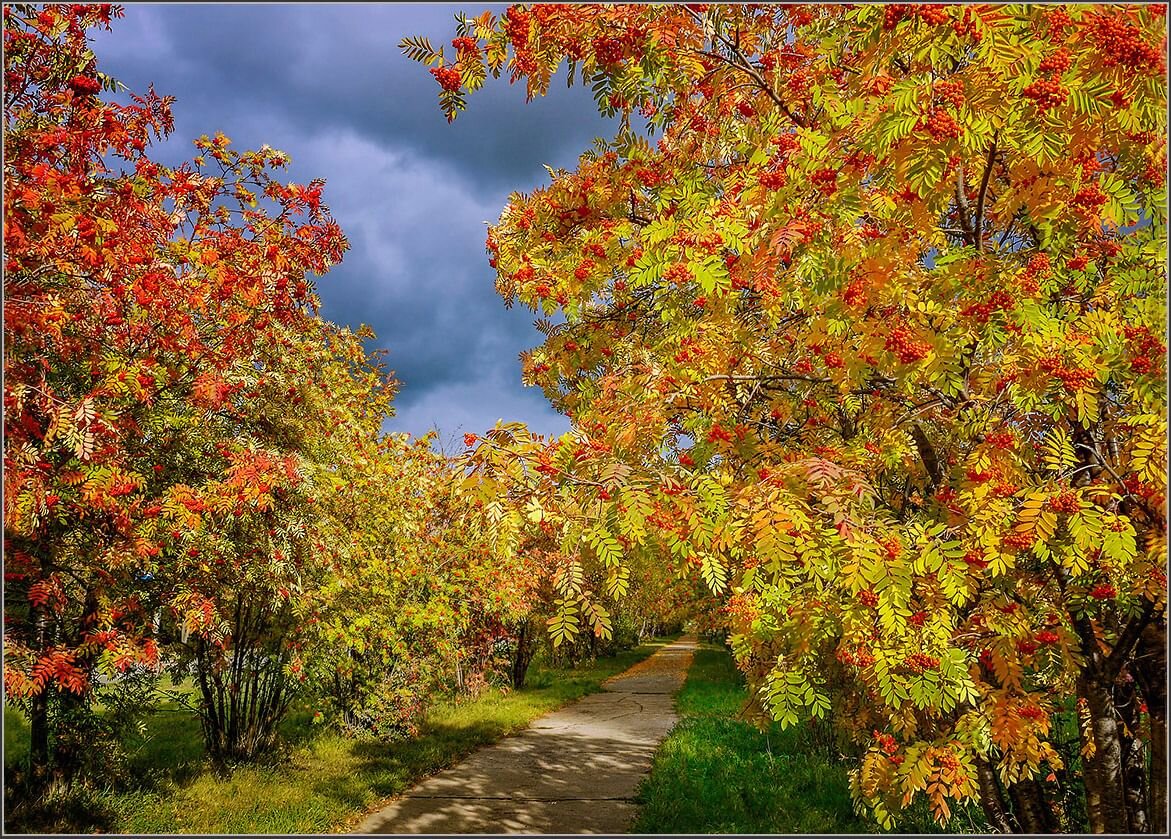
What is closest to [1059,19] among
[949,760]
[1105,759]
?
[949,760]

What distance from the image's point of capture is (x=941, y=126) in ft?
9.48

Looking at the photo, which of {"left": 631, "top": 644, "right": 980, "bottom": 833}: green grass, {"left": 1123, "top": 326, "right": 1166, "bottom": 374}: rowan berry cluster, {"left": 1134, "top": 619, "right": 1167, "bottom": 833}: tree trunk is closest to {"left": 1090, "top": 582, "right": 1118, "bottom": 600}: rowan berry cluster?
{"left": 1134, "top": 619, "right": 1167, "bottom": 833}: tree trunk

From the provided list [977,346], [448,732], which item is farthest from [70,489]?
[448,732]

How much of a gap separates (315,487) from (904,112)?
239 inches

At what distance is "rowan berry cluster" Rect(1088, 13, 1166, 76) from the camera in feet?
8.63

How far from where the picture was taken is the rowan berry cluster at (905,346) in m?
3.17

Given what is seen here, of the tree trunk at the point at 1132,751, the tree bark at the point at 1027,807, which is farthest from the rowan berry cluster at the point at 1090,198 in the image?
the tree bark at the point at 1027,807

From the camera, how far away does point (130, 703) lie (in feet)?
21.3

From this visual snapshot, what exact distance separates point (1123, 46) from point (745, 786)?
7578 millimetres

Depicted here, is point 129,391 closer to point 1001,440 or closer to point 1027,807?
point 1001,440

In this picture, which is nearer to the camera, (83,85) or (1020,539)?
(1020,539)

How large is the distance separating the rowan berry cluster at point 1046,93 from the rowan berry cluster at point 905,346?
1.03 m

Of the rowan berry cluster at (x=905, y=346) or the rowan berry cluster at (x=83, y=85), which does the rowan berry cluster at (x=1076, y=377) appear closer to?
the rowan berry cluster at (x=905, y=346)

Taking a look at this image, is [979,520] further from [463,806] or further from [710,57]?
[463,806]
